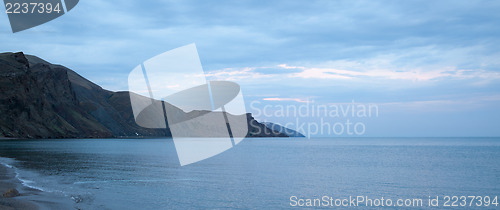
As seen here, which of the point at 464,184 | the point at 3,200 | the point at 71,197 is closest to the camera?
the point at 3,200

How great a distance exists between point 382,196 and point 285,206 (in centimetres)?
892

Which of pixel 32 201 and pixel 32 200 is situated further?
pixel 32 200

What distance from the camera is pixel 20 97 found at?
17425 cm

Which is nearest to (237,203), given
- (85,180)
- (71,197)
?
(71,197)

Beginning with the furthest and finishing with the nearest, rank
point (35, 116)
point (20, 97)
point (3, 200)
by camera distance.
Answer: point (35, 116), point (20, 97), point (3, 200)

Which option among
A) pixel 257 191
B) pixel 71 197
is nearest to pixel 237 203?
pixel 257 191

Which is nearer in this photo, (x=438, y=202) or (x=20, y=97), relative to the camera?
(x=438, y=202)

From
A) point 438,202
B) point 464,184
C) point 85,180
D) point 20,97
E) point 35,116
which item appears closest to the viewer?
point 438,202

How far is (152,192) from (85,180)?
9597mm

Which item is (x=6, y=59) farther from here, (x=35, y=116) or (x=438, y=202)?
(x=438, y=202)

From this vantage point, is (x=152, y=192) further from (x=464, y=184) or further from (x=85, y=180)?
(x=464, y=184)

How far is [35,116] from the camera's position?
186 meters

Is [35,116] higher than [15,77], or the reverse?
[15,77]

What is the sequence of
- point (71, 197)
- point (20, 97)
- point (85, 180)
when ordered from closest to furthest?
1. point (71, 197)
2. point (85, 180)
3. point (20, 97)
